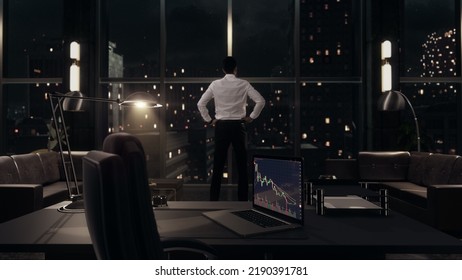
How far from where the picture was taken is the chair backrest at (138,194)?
92 cm

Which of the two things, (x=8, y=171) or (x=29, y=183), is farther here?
(x=29, y=183)

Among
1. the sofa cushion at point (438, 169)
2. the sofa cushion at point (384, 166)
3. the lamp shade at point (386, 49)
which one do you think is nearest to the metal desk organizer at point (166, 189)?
the sofa cushion at point (384, 166)

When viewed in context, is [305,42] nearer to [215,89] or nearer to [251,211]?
[215,89]

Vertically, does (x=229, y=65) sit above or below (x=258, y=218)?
above

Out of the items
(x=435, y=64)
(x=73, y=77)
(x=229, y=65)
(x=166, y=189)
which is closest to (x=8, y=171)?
(x=166, y=189)

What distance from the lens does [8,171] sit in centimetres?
389

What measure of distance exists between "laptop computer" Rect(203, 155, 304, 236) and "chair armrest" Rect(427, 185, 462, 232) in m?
2.41

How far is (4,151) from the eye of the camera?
714 cm

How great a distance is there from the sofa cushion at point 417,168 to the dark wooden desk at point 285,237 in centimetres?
345

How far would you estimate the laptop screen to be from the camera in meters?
1.41

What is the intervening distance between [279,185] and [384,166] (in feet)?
13.2

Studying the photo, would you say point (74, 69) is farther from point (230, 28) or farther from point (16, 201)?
point (16, 201)
